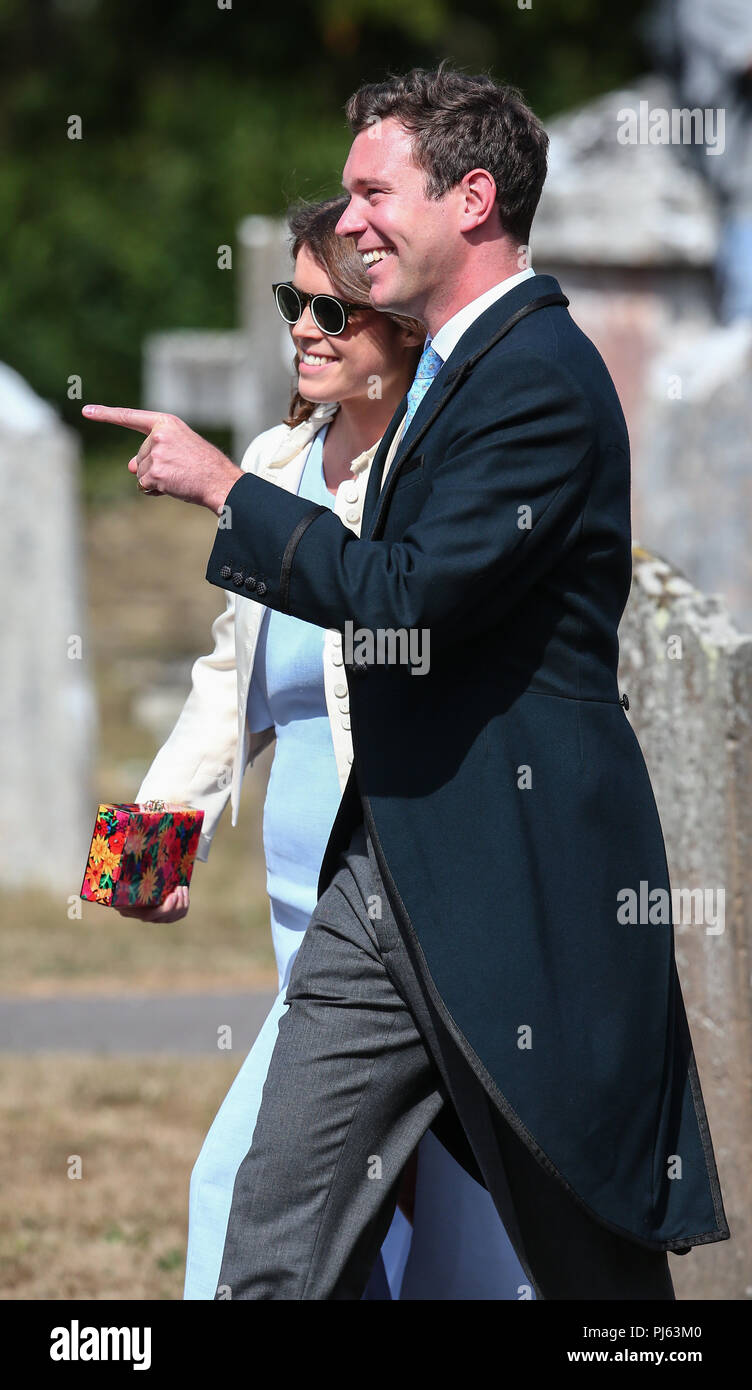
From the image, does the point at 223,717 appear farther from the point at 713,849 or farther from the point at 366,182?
the point at 366,182

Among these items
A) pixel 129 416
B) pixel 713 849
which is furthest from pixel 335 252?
pixel 713 849

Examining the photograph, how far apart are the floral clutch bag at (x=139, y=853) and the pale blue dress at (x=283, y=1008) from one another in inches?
6.0

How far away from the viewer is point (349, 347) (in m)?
3.17

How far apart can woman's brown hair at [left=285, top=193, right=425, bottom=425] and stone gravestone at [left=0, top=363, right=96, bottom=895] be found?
5177mm

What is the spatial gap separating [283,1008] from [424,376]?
1.03 m

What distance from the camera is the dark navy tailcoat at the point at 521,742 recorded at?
8.02ft

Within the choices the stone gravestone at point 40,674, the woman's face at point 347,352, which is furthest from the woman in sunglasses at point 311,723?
the stone gravestone at point 40,674

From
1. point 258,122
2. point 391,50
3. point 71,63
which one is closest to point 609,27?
point 391,50

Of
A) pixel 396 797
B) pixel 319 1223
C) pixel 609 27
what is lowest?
pixel 319 1223

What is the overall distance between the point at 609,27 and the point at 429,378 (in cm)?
1861

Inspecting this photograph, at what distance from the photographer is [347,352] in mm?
3172

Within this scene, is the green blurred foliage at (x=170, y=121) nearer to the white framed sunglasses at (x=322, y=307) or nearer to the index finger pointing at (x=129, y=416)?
the white framed sunglasses at (x=322, y=307)
